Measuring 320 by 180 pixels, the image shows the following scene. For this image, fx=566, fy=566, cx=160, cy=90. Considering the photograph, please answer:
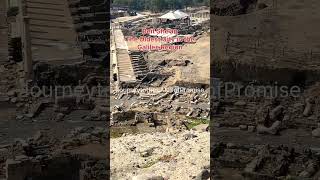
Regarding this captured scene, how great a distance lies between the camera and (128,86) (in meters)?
12.1

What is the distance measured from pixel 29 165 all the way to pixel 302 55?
2377 mm

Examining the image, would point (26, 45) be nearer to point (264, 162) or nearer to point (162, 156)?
point (264, 162)

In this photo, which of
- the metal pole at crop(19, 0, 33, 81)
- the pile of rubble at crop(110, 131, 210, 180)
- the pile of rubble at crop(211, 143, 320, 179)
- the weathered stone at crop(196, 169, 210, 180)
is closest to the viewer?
the metal pole at crop(19, 0, 33, 81)

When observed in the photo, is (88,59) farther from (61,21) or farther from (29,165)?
(29,165)

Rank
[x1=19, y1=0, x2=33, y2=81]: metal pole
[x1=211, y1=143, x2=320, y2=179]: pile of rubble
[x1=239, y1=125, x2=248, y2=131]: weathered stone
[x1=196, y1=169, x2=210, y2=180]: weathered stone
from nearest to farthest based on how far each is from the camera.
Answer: [x1=19, y1=0, x2=33, y2=81]: metal pole
[x1=211, y1=143, x2=320, y2=179]: pile of rubble
[x1=239, y1=125, x2=248, y2=131]: weathered stone
[x1=196, y1=169, x2=210, y2=180]: weathered stone

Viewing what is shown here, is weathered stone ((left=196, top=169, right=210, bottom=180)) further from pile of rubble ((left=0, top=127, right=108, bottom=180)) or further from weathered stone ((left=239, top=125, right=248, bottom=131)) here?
pile of rubble ((left=0, top=127, right=108, bottom=180))

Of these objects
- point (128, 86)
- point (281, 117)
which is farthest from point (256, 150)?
point (128, 86)

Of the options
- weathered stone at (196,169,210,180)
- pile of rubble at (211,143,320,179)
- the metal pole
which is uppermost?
the metal pole

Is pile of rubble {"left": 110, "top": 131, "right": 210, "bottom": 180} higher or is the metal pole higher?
the metal pole

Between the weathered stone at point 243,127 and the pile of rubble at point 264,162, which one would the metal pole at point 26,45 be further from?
the weathered stone at point 243,127

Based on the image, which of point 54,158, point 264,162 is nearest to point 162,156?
point 264,162

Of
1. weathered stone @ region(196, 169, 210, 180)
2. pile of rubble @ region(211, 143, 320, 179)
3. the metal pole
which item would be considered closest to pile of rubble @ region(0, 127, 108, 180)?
the metal pole

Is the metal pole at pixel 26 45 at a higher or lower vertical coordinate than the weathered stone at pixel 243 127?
higher

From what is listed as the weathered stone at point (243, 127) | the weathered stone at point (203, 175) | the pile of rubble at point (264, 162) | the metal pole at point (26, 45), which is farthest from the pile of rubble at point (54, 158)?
the weathered stone at point (203, 175)
